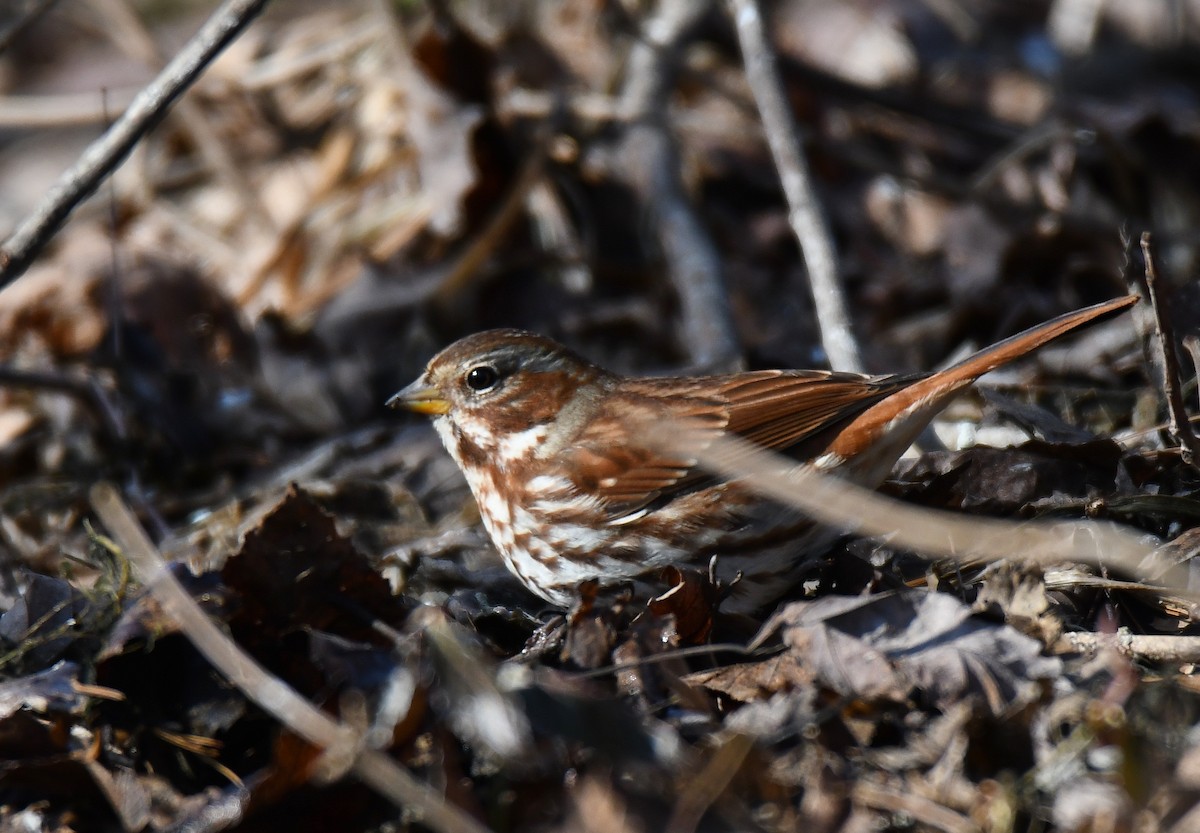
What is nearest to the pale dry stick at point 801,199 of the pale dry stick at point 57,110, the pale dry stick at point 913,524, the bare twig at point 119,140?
the pale dry stick at point 913,524

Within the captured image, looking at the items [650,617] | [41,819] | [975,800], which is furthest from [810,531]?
[41,819]

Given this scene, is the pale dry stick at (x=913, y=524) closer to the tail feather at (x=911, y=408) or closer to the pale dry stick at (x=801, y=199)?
the tail feather at (x=911, y=408)

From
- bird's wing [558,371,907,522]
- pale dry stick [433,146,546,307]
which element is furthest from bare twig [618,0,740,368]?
bird's wing [558,371,907,522]

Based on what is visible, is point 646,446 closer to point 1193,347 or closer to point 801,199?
point 801,199

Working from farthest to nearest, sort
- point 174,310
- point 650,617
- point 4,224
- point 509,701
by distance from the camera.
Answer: point 4,224 → point 174,310 → point 650,617 → point 509,701

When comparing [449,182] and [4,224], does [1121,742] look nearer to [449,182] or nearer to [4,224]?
[449,182]
